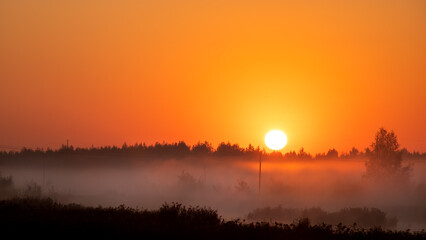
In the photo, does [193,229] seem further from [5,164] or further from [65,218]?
[5,164]

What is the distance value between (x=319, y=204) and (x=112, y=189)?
56.3m

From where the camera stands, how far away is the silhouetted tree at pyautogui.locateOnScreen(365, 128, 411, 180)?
403ft

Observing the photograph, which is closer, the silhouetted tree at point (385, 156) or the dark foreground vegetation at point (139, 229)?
the dark foreground vegetation at point (139, 229)

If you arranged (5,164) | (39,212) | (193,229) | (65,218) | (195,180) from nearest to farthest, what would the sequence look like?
1. (193,229)
2. (65,218)
3. (39,212)
4. (195,180)
5. (5,164)

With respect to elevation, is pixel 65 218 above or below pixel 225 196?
above

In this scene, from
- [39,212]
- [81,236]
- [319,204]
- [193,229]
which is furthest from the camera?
[319,204]

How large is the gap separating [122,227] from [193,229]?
239 centimetres

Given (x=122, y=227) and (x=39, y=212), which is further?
(x=39, y=212)

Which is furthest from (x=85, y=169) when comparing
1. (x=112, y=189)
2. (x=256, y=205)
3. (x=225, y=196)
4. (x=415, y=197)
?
(x=415, y=197)

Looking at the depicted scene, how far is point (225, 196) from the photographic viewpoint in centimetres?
14962

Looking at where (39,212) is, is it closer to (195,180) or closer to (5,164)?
(195,180)

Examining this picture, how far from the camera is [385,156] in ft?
403

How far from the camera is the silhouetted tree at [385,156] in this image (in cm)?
12269

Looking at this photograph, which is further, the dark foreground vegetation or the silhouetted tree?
the silhouetted tree
